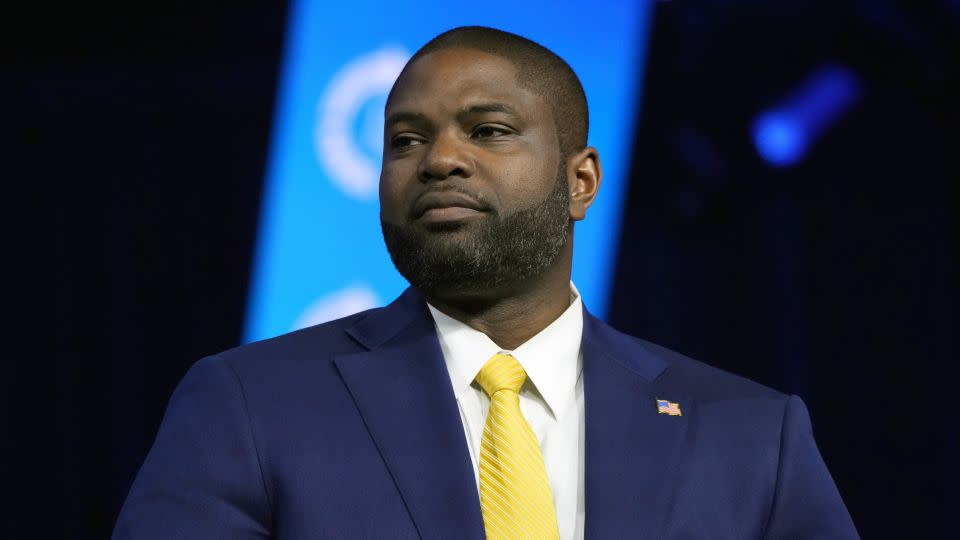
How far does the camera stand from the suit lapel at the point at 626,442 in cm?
157

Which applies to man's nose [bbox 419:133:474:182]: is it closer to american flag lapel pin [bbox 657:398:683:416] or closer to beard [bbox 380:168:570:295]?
beard [bbox 380:168:570:295]

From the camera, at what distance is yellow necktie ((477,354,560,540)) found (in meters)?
1.52

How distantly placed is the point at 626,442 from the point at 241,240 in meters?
2.75

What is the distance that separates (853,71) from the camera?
12.4ft

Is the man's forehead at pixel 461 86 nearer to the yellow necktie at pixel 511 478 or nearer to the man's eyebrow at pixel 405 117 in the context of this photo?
the man's eyebrow at pixel 405 117

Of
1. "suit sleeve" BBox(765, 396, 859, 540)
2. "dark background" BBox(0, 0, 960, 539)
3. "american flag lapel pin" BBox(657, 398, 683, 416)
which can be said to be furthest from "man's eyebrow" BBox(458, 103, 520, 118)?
"dark background" BBox(0, 0, 960, 539)

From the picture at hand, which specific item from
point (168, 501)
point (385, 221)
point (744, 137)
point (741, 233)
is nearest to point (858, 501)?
point (741, 233)

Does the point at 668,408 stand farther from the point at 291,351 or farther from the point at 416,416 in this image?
the point at 291,351

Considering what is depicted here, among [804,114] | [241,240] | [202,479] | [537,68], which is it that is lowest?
[202,479]

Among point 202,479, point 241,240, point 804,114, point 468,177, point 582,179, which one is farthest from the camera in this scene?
point 241,240

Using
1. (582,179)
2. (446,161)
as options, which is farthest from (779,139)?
(446,161)

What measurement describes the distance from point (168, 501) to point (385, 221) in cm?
55

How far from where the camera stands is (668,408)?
1.74m

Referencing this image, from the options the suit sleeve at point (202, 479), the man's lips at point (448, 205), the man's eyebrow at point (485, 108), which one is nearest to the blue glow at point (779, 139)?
the man's eyebrow at point (485, 108)
